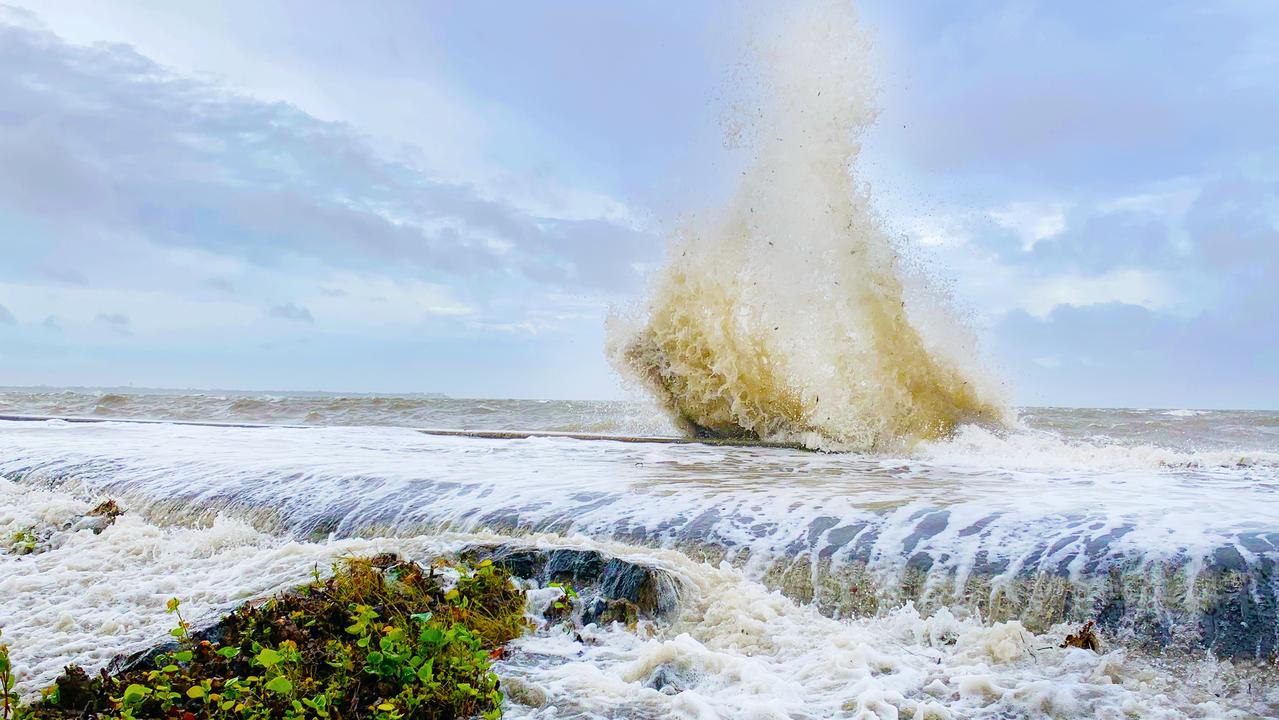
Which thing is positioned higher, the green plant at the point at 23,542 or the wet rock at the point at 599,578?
the wet rock at the point at 599,578

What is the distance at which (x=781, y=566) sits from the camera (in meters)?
5.96

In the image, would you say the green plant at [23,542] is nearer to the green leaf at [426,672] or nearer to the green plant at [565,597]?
the green plant at [565,597]

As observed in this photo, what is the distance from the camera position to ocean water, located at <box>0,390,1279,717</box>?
4.35m

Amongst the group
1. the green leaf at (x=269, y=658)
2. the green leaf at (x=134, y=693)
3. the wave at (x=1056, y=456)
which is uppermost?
the wave at (x=1056, y=456)

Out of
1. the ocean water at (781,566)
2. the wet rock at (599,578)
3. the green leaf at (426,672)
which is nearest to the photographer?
the green leaf at (426,672)

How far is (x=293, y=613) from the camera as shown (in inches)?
185

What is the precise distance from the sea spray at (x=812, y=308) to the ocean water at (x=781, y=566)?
529cm

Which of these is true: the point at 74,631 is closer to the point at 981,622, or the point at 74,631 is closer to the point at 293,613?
the point at 293,613

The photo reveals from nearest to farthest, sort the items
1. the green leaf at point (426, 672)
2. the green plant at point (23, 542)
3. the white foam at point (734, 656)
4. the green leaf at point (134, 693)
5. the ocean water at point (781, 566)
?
the green leaf at point (134, 693)
the green leaf at point (426, 672)
the white foam at point (734, 656)
the ocean water at point (781, 566)
the green plant at point (23, 542)

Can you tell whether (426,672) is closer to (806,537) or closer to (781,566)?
(781,566)

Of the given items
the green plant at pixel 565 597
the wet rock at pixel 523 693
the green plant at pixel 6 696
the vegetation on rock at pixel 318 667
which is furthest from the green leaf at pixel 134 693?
the green plant at pixel 565 597

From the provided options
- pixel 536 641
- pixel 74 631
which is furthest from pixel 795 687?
pixel 74 631

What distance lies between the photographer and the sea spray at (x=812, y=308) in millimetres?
16469

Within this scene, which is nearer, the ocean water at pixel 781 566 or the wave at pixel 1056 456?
the ocean water at pixel 781 566
